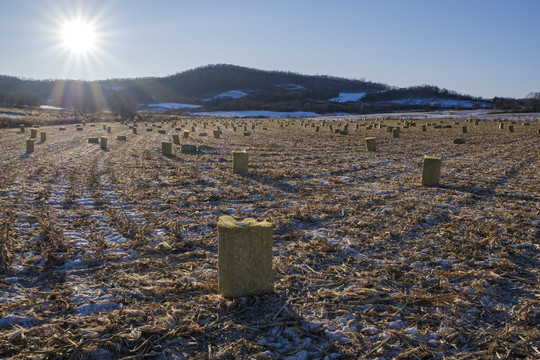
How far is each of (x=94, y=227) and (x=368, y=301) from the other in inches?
189

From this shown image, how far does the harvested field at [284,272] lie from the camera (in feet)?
10.4

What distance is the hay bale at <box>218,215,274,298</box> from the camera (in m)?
3.83

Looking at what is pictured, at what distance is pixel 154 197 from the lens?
832 cm

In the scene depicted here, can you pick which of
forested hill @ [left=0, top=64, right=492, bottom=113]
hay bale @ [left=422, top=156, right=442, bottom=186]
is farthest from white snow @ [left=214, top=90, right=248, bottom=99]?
hay bale @ [left=422, top=156, right=442, bottom=186]

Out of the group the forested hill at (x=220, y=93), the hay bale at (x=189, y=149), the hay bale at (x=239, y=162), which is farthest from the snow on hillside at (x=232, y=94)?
the hay bale at (x=239, y=162)

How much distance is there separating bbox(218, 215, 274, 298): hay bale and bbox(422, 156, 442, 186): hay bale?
6927 mm

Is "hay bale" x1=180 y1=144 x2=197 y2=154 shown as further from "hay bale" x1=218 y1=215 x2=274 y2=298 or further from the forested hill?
the forested hill

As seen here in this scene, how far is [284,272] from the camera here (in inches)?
180

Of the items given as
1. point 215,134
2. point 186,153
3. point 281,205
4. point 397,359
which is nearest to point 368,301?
point 397,359

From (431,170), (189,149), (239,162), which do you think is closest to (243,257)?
(431,170)

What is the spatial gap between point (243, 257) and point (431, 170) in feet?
23.8

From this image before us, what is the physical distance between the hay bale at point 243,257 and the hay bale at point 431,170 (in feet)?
22.7

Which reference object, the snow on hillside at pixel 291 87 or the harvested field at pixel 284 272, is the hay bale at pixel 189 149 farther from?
the snow on hillside at pixel 291 87

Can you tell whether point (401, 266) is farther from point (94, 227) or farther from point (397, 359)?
point (94, 227)
